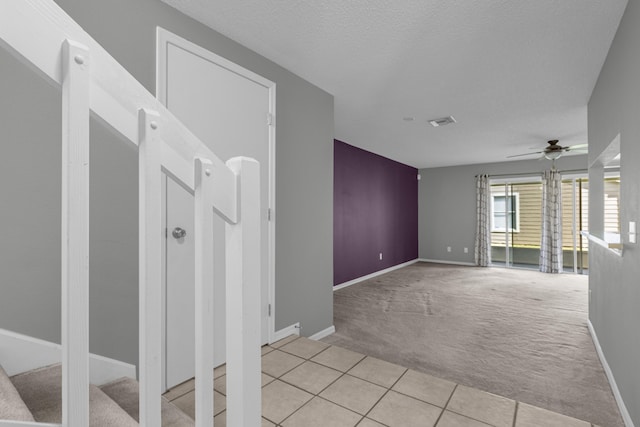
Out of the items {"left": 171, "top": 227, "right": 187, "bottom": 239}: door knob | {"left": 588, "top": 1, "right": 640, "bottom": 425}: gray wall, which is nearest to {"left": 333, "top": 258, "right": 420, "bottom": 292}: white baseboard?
{"left": 588, "top": 1, "right": 640, "bottom": 425}: gray wall

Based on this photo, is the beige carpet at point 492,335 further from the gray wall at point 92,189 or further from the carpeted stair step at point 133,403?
the gray wall at point 92,189

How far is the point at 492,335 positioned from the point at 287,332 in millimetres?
2075

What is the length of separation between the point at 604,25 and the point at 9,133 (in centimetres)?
332

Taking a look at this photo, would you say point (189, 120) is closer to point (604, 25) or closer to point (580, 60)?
point (604, 25)

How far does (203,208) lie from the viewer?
2.28ft

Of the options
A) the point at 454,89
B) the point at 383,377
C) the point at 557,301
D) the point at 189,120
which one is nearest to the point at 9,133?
the point at 189,120

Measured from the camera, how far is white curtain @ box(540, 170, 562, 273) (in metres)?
6.12

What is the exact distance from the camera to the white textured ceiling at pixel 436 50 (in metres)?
1.87

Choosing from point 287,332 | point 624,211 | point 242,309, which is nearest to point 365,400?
point 287,332

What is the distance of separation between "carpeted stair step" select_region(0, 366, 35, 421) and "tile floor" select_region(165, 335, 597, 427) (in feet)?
2.76

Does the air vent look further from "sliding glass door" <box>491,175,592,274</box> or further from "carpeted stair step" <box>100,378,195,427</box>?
"carpeted stair step" <box>100,378,195,427</box>

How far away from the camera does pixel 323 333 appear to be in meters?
2.97

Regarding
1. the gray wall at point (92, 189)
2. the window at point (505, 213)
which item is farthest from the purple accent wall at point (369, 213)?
the gray wall at point (92, 189)

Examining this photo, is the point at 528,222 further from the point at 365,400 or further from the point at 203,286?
the point at 203,286
